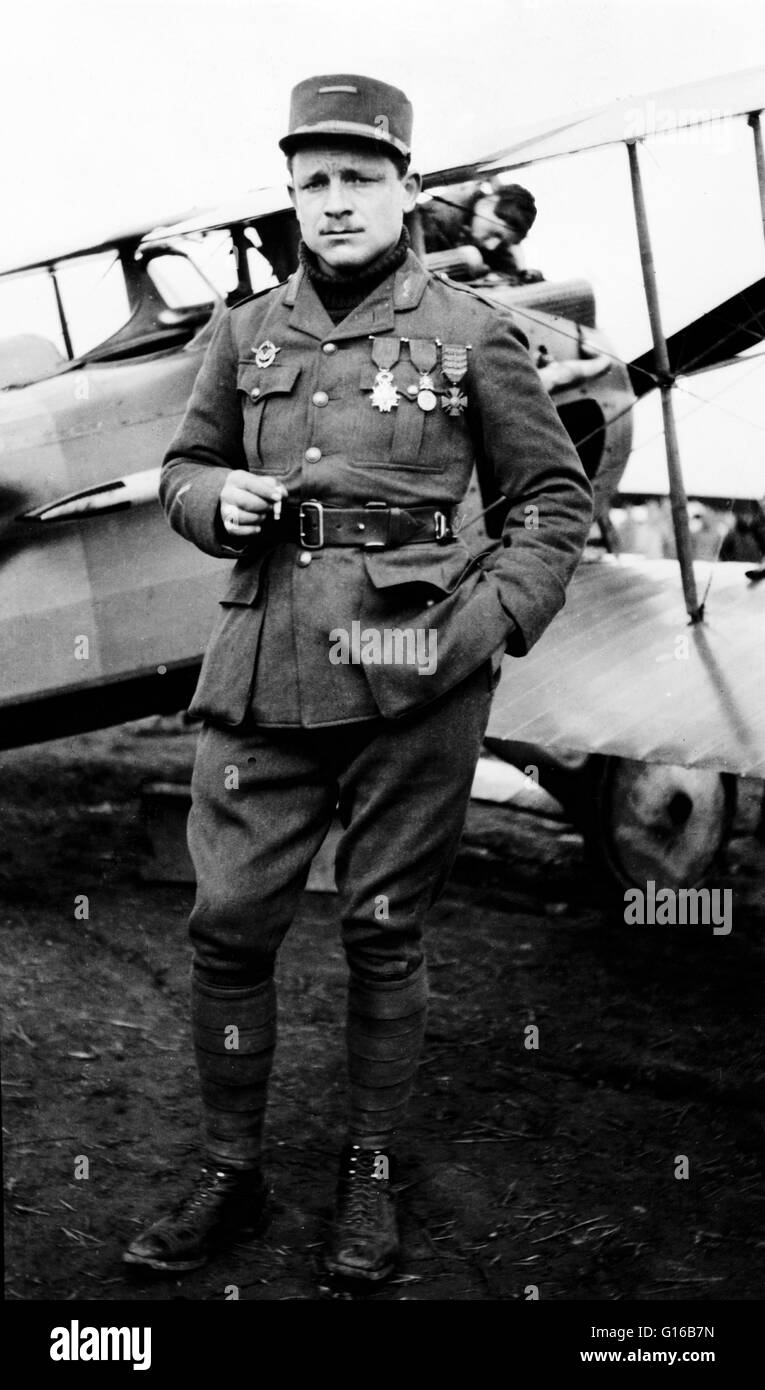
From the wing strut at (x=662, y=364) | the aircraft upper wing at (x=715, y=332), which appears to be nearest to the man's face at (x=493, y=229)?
the aircraft upper wing at (x=715, y=332)

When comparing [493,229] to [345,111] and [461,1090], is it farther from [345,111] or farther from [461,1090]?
[461,1090]

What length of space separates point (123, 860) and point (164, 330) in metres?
1.77

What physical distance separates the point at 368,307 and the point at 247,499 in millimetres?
412

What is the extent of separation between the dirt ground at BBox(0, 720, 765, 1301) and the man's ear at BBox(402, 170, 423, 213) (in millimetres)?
1810

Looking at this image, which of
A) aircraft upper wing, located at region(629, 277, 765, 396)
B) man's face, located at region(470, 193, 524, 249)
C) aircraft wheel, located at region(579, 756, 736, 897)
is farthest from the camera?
man's face, located at region(470, 193, 524, 249)

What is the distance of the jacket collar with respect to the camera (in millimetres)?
2373

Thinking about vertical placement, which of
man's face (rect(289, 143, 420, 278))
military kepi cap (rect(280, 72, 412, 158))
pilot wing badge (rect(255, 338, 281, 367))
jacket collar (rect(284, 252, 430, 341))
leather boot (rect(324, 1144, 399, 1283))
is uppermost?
military kepi cap (rect(280, 72, 412, 158))

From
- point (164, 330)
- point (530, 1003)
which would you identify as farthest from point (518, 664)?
point (164, 330)

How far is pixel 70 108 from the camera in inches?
132

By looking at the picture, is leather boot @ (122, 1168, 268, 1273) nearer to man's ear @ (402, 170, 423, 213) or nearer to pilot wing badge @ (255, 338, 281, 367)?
pilot wing badge @ (255, 338, 281, 367)

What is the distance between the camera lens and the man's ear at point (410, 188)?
2387 millimetres

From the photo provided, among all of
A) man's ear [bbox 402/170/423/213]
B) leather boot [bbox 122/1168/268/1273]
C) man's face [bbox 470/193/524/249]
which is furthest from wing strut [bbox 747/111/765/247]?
leather boot [bbox 122/1168/268/1273]

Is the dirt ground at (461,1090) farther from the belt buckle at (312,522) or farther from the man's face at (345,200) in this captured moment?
the man's face at (345,200)
